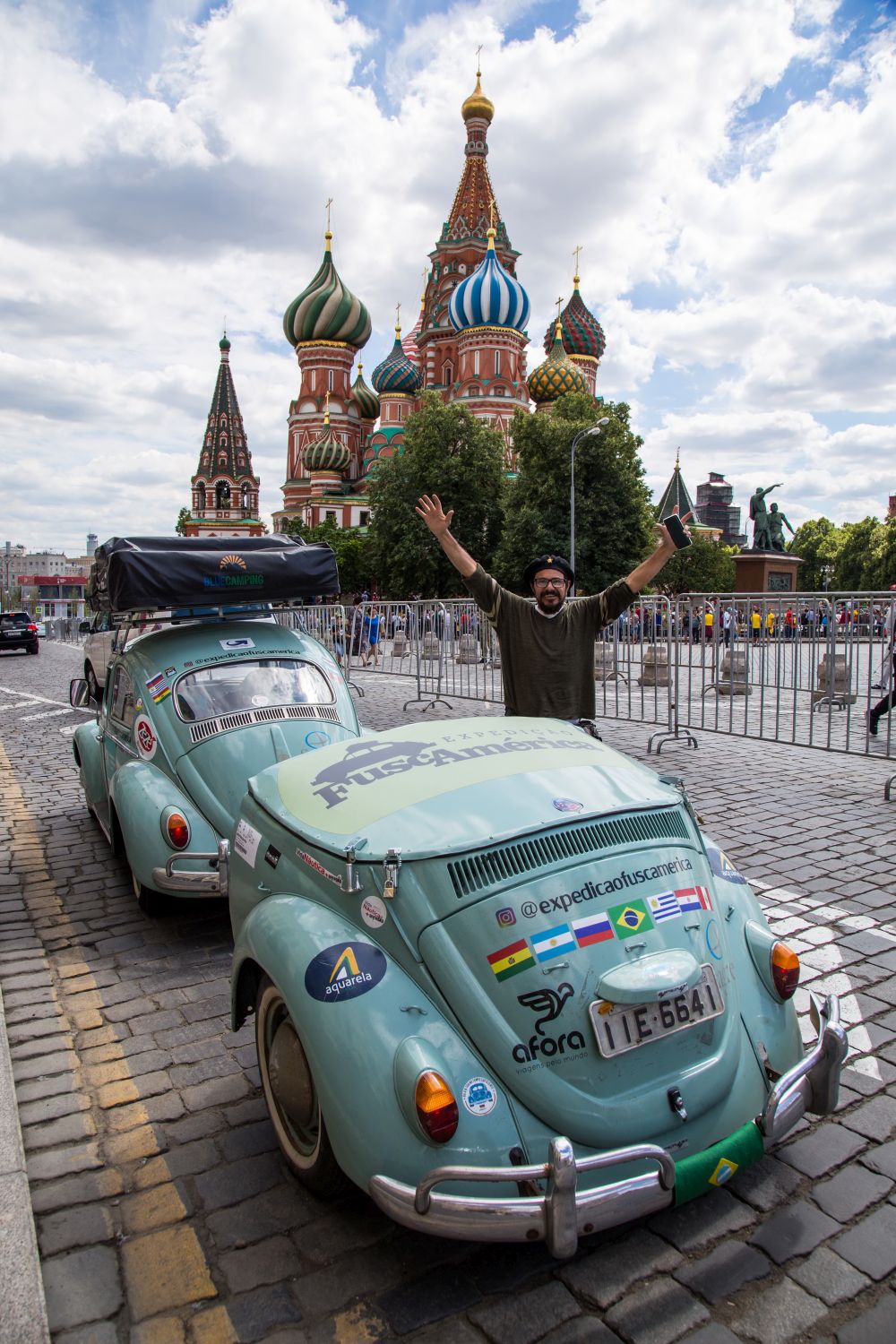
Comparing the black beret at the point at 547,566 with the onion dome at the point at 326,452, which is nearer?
the black beret at the point at 547,566

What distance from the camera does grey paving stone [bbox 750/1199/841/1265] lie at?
2.28 meters

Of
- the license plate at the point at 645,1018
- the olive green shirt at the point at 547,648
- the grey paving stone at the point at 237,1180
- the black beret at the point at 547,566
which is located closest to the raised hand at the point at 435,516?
the olive green shirt at the point at 547,648

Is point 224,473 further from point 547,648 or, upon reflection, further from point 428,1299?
point 428,1299

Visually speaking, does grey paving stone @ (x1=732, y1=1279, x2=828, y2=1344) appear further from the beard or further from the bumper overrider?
the beard

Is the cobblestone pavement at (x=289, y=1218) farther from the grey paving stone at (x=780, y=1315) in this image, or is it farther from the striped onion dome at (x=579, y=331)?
the striped onion dome at (x=579, y=331)

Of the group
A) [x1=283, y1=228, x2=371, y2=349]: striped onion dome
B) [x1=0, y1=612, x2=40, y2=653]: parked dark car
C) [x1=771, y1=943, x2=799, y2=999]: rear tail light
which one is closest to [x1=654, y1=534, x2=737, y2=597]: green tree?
[x1=283, y1=228, x2=371, y2=349]: striped onion dome

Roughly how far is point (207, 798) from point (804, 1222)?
3341 millimetres

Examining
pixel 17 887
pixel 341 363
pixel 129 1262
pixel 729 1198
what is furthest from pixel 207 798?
pixel 341 363

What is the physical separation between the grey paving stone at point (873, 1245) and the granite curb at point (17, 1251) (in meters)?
2.02

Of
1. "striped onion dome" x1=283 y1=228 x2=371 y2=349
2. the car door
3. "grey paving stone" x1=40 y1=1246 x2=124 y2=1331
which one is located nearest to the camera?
"grey paving stone" x1=40 y1=1246 x2=124 y2=1331

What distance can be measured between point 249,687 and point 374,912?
120 inches

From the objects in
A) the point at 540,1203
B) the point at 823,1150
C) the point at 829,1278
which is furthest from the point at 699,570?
the point at 540,1203

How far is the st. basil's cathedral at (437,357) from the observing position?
52.3 m

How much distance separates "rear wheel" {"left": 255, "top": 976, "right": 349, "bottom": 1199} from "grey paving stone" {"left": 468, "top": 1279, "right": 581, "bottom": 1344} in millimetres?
532
